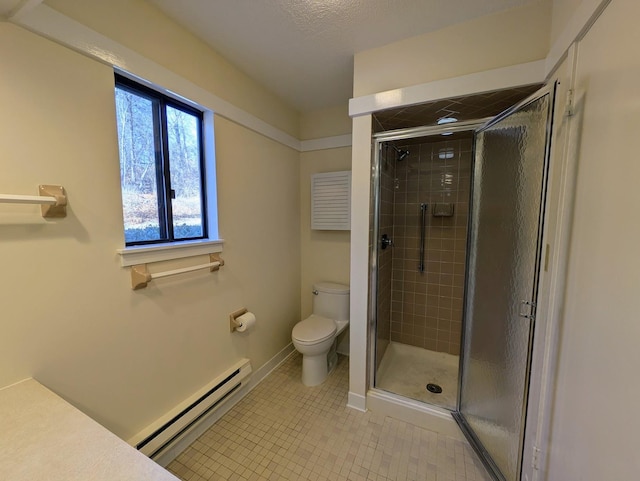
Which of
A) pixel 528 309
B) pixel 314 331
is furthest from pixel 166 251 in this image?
pixel 528 309

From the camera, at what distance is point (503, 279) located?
4.41 ft

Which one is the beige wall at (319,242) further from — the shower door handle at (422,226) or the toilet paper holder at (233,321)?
the toilet paper holder at (233,321)

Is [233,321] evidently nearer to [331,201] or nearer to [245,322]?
[245,322]

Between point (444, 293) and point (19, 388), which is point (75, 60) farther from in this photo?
point (444, 293)

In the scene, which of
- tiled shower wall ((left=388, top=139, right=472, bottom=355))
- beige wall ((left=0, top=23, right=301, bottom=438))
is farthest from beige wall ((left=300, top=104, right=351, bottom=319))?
beige wall ((left=0, top=23, right=301, bottom=438))

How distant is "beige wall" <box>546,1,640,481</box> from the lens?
0.69 m

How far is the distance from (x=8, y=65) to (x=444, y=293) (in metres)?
2.96

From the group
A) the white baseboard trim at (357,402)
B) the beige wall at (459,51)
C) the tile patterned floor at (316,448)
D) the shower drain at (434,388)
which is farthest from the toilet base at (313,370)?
the beige wall at (459,51)

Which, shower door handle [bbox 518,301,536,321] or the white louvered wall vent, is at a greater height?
the white louvered wall vent

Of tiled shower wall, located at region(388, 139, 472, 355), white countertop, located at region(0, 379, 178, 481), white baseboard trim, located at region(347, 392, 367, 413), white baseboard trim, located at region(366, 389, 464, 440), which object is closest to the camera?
white countertop, located at region(0, 379, 178, 481)

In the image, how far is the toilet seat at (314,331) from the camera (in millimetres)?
2010

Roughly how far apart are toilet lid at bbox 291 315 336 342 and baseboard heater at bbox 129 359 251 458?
451 mm

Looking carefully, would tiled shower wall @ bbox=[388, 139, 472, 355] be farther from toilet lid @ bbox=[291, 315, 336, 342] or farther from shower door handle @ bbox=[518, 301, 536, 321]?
shower door handle @ bbox=[518, 301, 536, 321]

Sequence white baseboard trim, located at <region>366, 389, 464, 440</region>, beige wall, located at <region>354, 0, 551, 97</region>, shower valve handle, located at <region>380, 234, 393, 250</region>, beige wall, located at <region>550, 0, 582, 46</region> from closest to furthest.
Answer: beige wall, located at <region>550, 0, 582, 46</region> < beige wall, located at <region>354, 0, 551, 97</region> < white baseboard trim, located at <region>366, 389, 464, 440</region> < shower valve handle, located at <region>380, 234, 393, 250</region>
